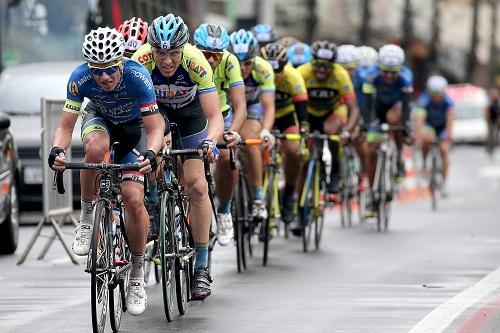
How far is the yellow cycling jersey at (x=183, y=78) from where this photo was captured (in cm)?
1100

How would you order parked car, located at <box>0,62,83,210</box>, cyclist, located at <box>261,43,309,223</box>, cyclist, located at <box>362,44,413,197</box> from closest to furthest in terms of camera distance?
1. cyclist, located at <box>261,43,309,223</box>
2. parked car, located at <box>0,62,83,210</box>
3. cyclist, located at <box>362,44,413,197</box>

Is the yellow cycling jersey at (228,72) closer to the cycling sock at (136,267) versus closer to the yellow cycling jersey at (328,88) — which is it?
the cycling sock at (136,267)

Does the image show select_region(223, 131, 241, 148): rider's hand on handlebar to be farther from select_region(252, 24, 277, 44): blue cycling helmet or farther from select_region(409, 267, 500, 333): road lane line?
select_region(252, 24, 277, 44): blue cycling helmet

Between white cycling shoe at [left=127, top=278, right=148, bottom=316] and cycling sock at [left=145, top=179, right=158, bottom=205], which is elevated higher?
cycling sock at [left=145, top=179, right=158, bottom=205]

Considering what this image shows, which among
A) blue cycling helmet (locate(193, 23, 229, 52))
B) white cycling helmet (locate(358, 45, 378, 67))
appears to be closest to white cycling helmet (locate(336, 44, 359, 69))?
white cycling helmet (locate(358, 45, 378, 67))

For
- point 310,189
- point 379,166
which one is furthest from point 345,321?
point 379,166

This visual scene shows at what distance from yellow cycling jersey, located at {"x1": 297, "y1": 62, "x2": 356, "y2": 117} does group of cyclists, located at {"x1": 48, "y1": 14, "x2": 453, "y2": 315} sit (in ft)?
0.04

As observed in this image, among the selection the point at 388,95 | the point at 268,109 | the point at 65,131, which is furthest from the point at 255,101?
the point at 388,95

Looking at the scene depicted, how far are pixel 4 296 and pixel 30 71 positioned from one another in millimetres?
9721

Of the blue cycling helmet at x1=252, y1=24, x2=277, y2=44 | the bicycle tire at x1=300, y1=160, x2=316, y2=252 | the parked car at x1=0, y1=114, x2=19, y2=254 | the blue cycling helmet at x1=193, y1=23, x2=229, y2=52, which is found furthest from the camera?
the blue cycling helmet at x1=252, y1=24, x2=277, y2=44

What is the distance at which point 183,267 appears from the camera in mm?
10516

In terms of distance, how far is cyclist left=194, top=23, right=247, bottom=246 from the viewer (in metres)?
12.4

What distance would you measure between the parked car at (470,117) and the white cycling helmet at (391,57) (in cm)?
3662

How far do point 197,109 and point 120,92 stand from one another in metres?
1.56
